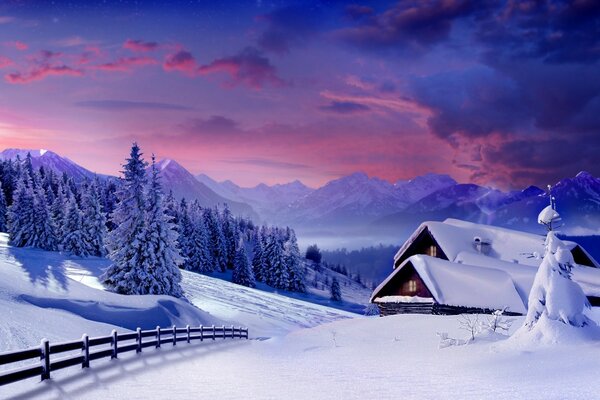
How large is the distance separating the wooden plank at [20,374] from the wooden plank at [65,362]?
0.41 meters

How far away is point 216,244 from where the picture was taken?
11956 centimetres

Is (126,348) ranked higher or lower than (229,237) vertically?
lower

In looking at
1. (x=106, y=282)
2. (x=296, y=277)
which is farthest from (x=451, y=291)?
(x=296, y=277)

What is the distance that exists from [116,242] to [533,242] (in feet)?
107

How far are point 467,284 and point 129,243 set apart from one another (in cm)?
2605

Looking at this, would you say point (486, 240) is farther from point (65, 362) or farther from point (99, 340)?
point (65, 362)

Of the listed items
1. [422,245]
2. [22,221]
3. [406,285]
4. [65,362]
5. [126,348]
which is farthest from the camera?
[22,221]

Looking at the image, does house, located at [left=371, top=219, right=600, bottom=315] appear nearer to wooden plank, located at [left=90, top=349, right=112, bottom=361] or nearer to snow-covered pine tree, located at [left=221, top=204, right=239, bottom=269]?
wooden plank, located at [left=90, top=349, right=112, bottom=361]

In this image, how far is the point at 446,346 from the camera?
2211 centimetres

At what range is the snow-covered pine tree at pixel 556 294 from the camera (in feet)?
60.8

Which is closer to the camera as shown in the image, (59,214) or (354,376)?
(354,376)

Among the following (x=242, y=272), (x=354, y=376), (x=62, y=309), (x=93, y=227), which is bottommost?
(x=242, y=272)

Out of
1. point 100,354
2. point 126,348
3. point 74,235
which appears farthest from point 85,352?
point 74,235

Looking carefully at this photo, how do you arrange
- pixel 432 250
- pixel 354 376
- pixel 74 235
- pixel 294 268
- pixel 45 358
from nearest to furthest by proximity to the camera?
pixel 45 358
pixel 354 376
pixel 432 250
pixel 74 235
pixel 294 268
